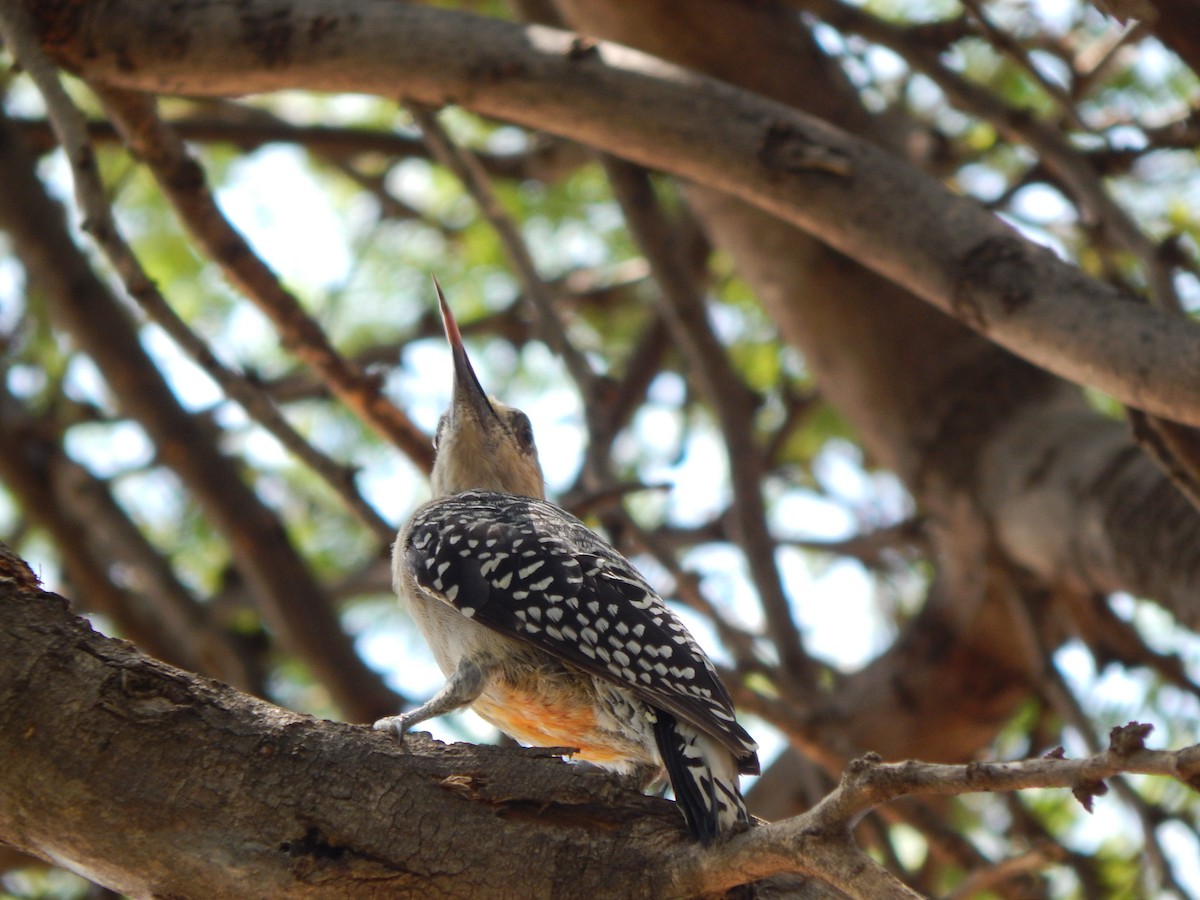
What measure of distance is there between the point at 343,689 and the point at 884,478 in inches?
168

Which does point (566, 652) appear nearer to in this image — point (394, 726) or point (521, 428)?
point (394, 726)

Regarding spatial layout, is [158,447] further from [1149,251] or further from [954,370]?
[1149,251]

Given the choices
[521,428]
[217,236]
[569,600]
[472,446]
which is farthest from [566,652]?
[521,428]

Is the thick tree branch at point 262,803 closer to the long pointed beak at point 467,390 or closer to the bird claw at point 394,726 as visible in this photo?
the bird claw at point 394,726

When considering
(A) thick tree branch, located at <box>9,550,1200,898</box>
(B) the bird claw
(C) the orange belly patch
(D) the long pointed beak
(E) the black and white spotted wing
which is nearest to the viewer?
(A) thick tree branch, located at <box>9,550,1200,898</box>

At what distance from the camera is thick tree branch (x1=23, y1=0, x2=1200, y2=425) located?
4.03m

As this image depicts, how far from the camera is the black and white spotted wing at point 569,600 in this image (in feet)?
11.3

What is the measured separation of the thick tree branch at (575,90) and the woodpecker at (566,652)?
1.31 m

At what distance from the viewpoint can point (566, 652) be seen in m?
3.68

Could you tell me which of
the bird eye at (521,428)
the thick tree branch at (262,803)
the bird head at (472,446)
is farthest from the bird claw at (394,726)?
the bird eye at (521,428)

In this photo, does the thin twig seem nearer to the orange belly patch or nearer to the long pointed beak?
the long pointed beak

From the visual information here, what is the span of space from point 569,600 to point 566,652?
0.79ft

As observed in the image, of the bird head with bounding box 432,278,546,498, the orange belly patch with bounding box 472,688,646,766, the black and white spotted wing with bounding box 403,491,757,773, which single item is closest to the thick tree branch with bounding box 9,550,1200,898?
the black and white spotted wing with bounding box 403,491,757,773

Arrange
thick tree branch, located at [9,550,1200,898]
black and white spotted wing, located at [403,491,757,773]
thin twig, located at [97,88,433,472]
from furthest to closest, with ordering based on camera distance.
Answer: thin twig, located at [97,88,433,472] < black and white spotted wing, located at [403,491,757,773] < thick tree branch, located at [9,550,1200,898]
